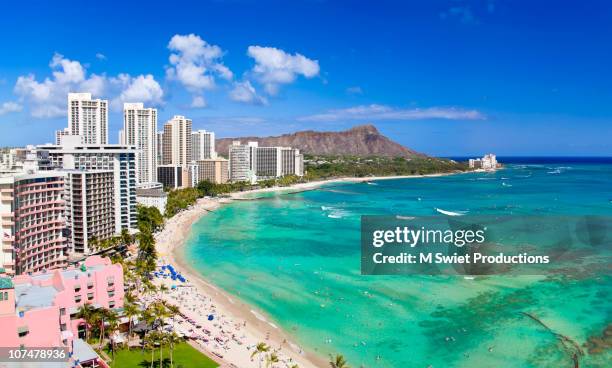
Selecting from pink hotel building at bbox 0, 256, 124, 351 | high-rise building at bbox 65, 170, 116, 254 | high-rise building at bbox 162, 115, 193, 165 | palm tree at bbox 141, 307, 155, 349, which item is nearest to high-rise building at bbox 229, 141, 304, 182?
high-rise building at bbox 162, 115, 193, 165

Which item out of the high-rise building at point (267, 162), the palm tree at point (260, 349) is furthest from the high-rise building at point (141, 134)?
the palm tree at point (260, 349)

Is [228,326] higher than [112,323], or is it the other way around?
[112,323]

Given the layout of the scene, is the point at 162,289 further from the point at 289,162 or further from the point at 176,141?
the point at 289,162

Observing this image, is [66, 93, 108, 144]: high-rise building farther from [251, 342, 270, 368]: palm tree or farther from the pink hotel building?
[251, 342, 270, 368]: palm tree

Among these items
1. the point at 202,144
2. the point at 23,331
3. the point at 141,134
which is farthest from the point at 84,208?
the point at 202,144

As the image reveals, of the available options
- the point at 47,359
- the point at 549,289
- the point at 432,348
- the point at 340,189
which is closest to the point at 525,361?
the point at 432,348

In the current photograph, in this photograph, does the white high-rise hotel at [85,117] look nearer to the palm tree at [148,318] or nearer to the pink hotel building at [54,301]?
the pink hotel building at [54,301]

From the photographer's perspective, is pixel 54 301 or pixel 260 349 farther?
pixel 260 349
